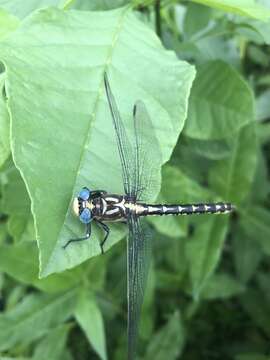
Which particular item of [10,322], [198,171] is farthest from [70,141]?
[198,171]

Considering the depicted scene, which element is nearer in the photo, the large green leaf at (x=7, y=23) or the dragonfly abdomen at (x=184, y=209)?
the large green leaf at (x=7, y=23)

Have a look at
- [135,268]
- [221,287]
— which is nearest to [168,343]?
[221,287]

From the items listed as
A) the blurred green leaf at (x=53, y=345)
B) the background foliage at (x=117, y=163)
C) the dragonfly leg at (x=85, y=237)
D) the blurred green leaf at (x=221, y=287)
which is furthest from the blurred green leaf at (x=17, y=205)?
the blurred green leaf at (x=221, y=287)

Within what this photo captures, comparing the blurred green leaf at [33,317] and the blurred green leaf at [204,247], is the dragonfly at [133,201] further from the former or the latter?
the blurred green leaf at [33,317]

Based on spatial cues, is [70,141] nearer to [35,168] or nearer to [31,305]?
[35,168]

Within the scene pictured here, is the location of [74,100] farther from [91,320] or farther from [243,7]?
[91,320]

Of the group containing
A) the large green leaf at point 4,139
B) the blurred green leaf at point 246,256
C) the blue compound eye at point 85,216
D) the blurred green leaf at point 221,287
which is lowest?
the blurred green leaf at point 221,287
